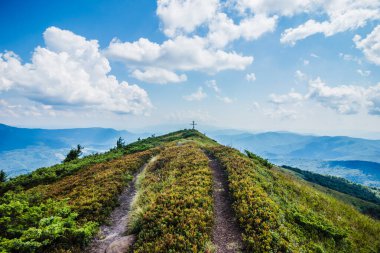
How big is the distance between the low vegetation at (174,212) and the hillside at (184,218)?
5cm

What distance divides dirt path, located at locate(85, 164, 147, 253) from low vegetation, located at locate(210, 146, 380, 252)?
279 inches

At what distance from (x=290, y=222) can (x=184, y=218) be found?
6.64 m

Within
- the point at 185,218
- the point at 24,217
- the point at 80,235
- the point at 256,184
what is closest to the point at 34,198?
the point at 24,217

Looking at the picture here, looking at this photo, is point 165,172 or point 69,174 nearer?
point 165,172

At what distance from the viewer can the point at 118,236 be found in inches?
488

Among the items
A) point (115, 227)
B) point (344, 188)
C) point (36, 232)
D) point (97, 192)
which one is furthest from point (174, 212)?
point (344, 188)

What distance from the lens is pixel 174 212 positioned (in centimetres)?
1290

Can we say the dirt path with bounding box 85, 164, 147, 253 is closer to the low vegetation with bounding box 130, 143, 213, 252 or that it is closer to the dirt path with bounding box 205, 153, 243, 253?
the low vegetation with bounding box 130, 143, 213, 252

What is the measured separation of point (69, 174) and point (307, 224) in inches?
1075

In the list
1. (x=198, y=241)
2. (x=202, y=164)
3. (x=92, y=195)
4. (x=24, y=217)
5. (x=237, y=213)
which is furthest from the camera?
(x=202, y=164)

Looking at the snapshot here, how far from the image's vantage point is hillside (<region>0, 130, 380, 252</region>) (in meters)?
10.7

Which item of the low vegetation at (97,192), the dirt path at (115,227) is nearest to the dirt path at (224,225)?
the dirt path at (115,227)

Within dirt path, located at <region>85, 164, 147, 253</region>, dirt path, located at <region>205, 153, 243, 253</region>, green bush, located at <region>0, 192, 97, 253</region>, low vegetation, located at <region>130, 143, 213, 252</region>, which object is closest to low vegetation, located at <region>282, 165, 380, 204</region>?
low vegetation, located at <region>130, 143, 213, 252</region>

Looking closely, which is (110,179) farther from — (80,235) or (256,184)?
(256,184)
